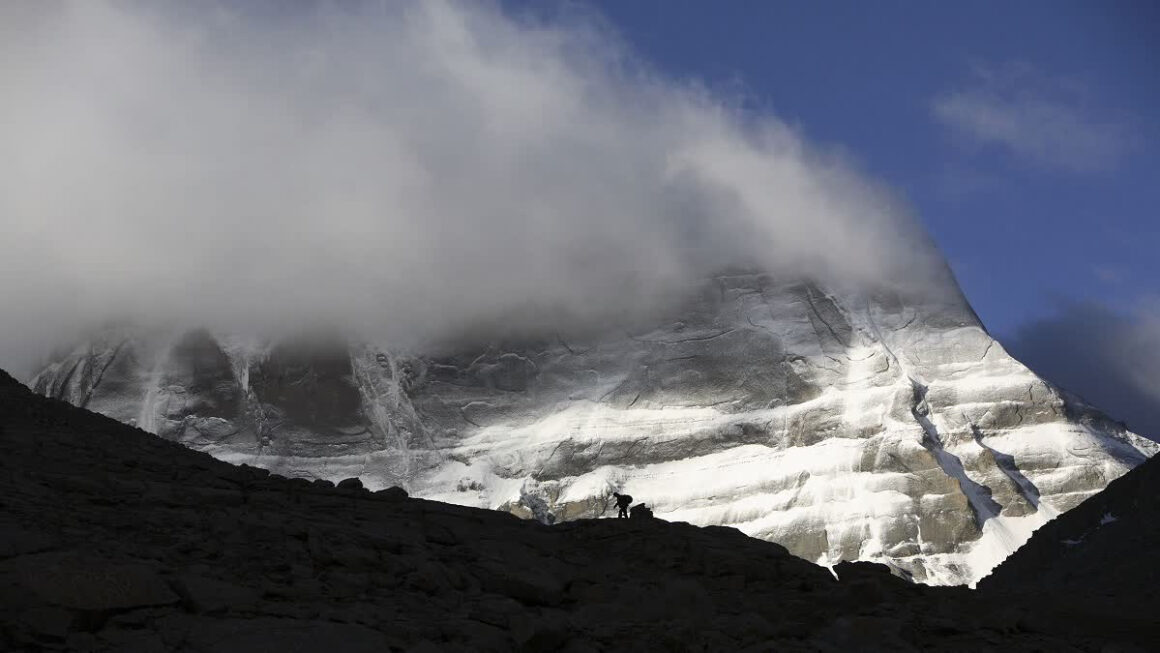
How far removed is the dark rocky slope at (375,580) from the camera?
2323 cm

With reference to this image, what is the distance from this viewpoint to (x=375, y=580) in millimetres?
26703

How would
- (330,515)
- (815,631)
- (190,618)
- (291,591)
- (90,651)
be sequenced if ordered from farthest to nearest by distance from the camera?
1. (330,515)
2. (815,631)
3. (291,591)
4. (190,618)
5. (90,651)

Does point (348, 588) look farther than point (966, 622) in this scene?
No

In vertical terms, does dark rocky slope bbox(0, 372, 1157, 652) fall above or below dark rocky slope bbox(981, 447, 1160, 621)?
below

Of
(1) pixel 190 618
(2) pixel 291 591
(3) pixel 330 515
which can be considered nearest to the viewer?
(1) pixel 190 618

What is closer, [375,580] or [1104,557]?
[375,580]

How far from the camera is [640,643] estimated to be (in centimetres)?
2566

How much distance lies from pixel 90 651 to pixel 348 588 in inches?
202

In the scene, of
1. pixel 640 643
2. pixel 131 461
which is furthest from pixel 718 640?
pixel 131 461

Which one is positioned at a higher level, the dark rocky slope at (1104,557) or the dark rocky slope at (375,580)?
the dark rocky slope at (1104,557)

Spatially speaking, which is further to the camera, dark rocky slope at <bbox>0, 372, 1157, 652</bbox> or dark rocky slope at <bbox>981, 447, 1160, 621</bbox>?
dark rocky slope at <bbox>981, 447, 1160, 621</bbox>

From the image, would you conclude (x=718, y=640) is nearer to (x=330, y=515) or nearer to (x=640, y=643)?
(x=640, y=643)

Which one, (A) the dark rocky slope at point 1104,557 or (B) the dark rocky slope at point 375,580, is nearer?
(B) the dark rocky slope at point 375,580

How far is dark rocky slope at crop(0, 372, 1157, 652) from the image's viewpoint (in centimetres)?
2323
